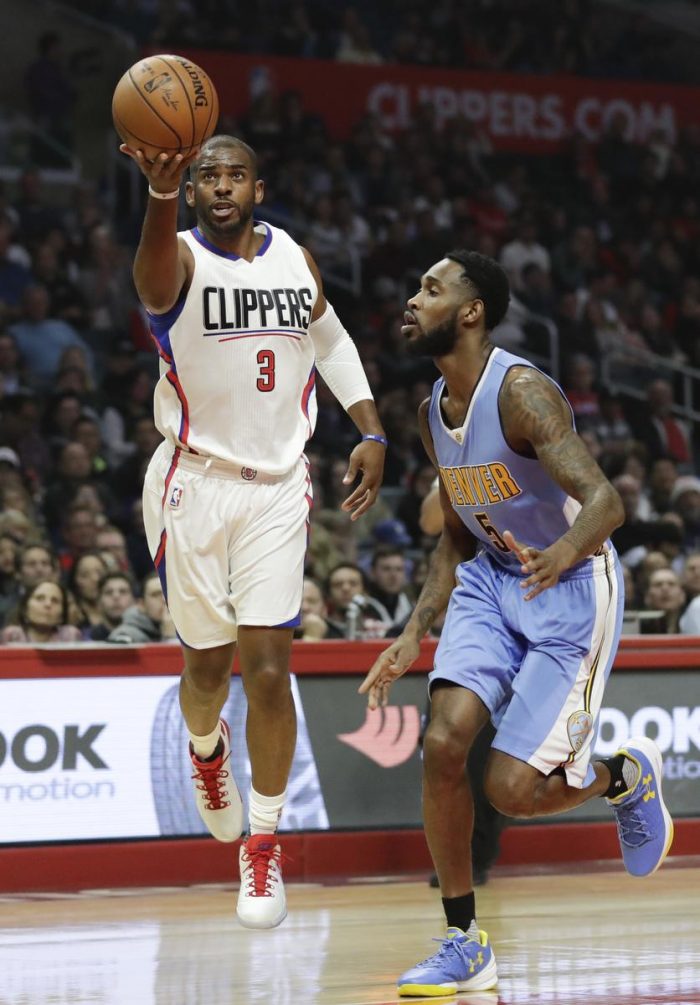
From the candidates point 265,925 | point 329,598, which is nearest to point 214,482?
point 265,925

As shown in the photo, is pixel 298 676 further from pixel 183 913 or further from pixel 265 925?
pixel 265 925

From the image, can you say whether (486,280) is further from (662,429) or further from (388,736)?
(662,429)

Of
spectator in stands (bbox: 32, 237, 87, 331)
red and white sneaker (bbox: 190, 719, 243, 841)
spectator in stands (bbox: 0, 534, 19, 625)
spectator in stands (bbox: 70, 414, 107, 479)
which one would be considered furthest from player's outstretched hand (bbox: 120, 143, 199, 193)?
spectator in stands (bbox: 32, 237, 87, 331)

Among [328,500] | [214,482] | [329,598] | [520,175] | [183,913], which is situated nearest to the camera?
[214,482]

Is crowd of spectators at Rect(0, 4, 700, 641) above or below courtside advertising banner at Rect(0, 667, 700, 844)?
above

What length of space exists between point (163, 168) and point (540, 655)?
1.93 metres

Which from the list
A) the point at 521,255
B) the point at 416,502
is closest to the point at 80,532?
the point at 416,502

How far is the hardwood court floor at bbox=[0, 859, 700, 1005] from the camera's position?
5.30 metres

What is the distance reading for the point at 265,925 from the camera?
5773mm

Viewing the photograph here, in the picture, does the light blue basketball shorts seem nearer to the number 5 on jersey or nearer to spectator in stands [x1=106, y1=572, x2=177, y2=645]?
the number 5 on jersey

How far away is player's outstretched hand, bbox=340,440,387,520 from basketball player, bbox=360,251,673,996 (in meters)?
0.36

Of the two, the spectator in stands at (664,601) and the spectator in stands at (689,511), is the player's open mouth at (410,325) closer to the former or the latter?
the spectator in stands at (664,601)

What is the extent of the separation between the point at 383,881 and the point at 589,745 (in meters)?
2.91

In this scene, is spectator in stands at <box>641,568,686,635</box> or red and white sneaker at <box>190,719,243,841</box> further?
spectator in stands at <box>641,568,686,635</box>
